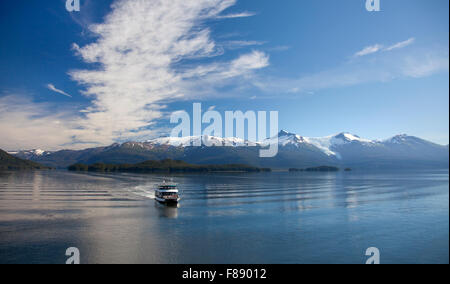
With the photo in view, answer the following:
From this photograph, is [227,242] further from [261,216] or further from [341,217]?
[341,217]

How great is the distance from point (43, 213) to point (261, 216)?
3647cm

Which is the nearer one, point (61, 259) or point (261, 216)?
point (61, 259)

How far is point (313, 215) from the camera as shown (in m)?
51.2

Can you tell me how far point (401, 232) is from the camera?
38.9 m
